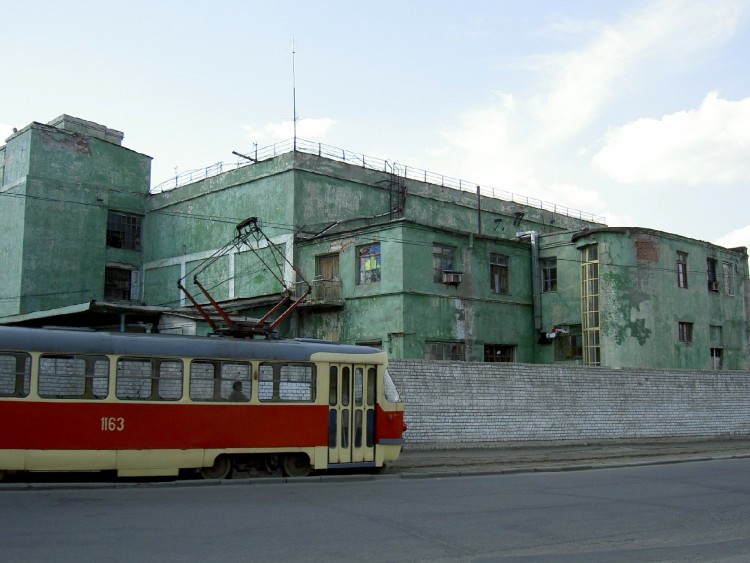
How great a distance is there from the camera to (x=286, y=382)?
1523 centimetres

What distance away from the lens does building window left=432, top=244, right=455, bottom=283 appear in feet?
109

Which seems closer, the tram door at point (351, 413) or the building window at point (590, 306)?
the tram door at point (351, 413)

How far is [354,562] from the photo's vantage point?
7.72 m

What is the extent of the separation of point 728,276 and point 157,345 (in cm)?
3284

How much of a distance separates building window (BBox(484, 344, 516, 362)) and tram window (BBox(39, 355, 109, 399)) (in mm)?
23072

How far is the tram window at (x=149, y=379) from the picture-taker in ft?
45.3

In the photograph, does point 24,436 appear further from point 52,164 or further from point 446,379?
point 52,164

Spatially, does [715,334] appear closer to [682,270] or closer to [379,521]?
[682,270]

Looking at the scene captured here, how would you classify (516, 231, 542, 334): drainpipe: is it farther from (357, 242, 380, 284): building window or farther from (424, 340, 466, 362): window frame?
(357, 242, 380, 284): building window

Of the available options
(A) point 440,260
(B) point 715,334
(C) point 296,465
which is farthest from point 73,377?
(B) point 715,334

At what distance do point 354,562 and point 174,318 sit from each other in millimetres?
22800

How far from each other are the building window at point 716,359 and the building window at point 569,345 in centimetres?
703

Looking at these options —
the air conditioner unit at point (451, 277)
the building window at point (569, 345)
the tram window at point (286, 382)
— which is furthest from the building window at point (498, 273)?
the tram window at point (286, 382)

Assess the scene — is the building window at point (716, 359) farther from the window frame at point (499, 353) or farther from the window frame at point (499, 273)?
the window frame at point (499, 273)
